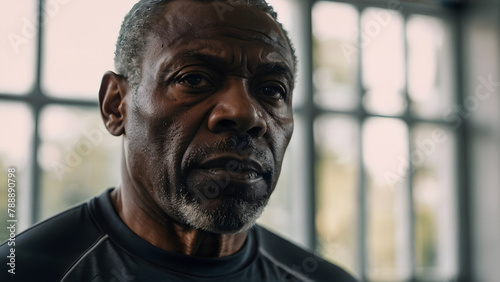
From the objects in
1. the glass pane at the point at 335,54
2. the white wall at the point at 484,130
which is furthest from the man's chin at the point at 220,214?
the white wall at the point at 484,130

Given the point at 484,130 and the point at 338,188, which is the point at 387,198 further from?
the point at 484,130

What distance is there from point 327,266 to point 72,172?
1247 mm

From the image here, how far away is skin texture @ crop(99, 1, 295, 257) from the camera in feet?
2.67

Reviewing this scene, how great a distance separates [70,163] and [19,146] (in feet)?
0.58

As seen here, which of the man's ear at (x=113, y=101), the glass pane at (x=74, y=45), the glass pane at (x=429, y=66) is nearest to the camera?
the man's ear at (x=113, y=101)

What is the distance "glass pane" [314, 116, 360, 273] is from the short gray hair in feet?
7.90

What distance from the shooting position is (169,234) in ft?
2.95

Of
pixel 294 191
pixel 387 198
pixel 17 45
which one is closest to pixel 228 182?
pixel 17 45

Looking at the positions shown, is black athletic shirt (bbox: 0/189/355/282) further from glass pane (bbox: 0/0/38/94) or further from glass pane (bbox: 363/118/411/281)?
glass pane (bbox: 363/118/411/281)

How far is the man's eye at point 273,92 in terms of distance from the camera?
0.87 metres

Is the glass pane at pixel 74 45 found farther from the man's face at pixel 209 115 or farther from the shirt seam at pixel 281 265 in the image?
the shirt seam at pixel 281 265

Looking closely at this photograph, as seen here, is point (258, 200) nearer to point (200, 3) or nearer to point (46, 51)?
point (200, 3)

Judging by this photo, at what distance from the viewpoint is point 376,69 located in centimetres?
348

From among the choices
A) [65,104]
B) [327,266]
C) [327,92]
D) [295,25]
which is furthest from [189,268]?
[327,92]
